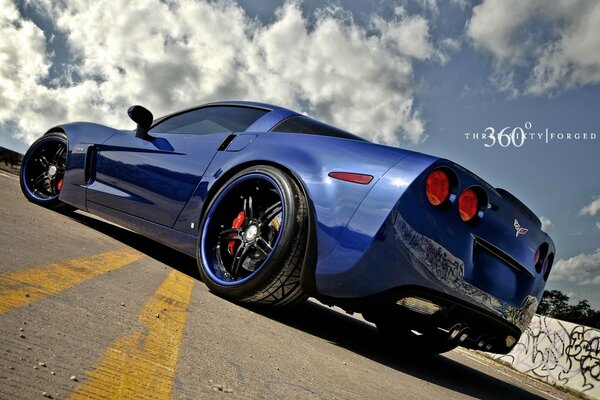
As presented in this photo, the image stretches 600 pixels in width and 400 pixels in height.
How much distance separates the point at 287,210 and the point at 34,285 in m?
1.19

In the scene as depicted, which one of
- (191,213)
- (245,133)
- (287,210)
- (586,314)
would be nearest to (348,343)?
(287,210)

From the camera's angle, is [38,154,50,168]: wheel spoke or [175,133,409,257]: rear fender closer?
[175,133,409,257]: rear fender

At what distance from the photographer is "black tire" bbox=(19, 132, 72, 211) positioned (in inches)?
188

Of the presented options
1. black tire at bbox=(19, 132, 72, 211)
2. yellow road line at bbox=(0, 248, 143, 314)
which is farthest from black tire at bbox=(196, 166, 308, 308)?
black tire at bbox=(19, 132, 72, 211)

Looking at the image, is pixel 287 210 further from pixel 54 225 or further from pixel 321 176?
pixel 54 225

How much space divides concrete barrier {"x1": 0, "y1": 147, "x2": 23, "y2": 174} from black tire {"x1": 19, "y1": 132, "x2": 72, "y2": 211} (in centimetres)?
843

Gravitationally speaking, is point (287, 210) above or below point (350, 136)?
below

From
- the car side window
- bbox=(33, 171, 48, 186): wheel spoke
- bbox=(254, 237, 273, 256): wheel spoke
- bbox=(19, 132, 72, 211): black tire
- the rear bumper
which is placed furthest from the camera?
bbox=(33, 171, 48, 186): wheel spoke

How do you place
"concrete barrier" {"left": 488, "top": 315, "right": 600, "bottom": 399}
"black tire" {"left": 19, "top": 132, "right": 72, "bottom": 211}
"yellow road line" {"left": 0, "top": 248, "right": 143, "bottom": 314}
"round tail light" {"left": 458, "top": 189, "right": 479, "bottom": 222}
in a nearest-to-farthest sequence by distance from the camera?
"yellow road line" {"left": 0, "top": 248, "right": 143, "bottom": 314}
"round tail light" {"left": 458, "top": 189, "right": 479, "bottom": 222}
"black tire" {"left": 19, "top": 132, "right": 72, "bottom": 211}
"concrete barrier" {"left": 488, "top": 315, "right": 600, "bottom": 399}

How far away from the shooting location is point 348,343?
2.84 meters

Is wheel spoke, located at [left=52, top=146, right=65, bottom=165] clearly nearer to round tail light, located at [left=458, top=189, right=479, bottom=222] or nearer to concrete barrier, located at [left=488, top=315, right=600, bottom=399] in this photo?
round tail light, located at [left=458, top=189, right=479, bottom=222]

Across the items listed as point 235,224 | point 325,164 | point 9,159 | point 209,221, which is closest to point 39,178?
point 209,221

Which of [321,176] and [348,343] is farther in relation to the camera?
[348,343]

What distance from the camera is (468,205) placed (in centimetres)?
242
